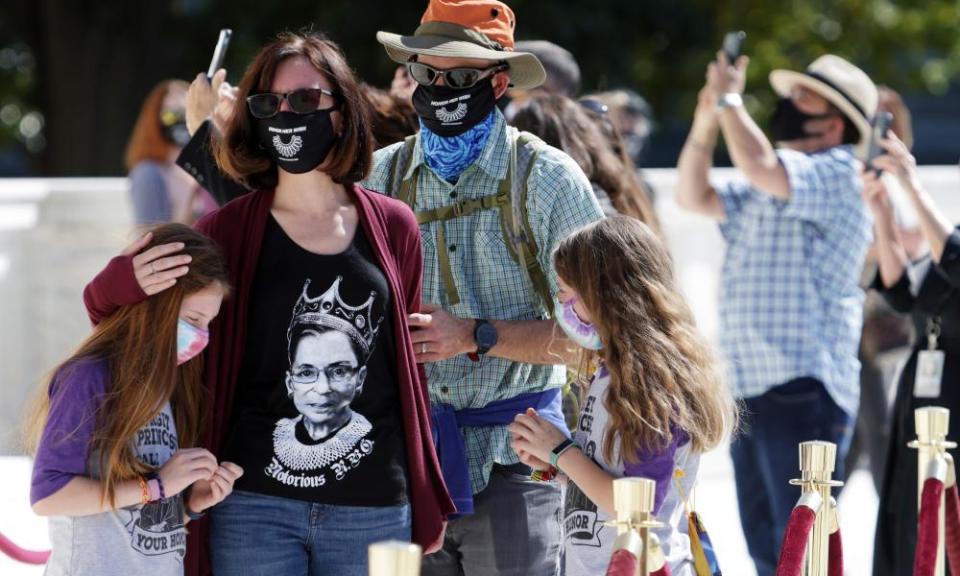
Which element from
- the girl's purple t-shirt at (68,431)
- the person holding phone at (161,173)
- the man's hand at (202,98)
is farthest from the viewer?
the person holding phone at (161,173)

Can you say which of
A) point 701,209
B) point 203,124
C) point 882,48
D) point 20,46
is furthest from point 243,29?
point 203,124

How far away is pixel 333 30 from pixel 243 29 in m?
1.30

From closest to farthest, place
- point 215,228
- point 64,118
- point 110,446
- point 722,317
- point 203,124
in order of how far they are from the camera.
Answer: point 110,446
point 215,228
point 203,124
point 722,317
point 64,118

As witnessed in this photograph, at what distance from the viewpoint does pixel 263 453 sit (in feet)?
11.0

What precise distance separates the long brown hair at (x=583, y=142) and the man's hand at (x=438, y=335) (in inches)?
53.2

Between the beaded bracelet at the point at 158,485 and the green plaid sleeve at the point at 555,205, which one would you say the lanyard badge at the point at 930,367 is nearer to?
the green plaid sleeve at the point at 555,205

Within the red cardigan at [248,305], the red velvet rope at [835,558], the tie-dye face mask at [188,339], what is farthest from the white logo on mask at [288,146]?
the red velvet rope at [835,558]

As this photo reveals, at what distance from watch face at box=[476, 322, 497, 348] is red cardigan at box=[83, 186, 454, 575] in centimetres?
18

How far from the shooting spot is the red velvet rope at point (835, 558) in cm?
396

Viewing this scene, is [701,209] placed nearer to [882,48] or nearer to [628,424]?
[628,424]

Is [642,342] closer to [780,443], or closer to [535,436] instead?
[535,436]

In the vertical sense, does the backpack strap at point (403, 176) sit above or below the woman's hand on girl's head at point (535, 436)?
above

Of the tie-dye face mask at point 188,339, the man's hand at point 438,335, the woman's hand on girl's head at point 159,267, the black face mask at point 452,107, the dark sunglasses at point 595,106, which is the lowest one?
the tie-dye face mask at point 188,339

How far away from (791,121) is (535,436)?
118 inches
